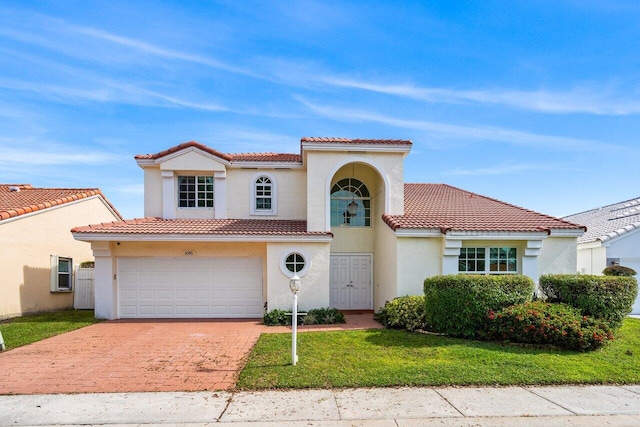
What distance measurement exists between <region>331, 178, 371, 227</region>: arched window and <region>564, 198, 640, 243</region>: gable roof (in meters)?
10.3

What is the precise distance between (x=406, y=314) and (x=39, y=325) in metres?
11.3

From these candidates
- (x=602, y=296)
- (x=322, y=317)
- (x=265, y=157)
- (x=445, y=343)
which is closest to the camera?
(x=445, y=343)

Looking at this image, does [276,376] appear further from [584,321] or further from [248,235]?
[584,321]

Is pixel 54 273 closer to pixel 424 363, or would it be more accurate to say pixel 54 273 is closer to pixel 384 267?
pixel 384 267

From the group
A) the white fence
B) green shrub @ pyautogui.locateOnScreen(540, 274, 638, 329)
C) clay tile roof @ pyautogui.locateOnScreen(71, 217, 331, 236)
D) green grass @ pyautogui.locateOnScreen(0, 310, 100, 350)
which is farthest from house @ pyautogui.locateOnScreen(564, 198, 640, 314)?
the white fence

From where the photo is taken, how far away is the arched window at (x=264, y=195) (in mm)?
14469

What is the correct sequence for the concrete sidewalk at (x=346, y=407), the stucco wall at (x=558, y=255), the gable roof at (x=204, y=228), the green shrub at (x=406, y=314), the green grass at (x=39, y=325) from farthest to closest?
1. the stucco wall at (x=558, y=255)
2. the gable roof at (x=204, y=228)
3. the green shrub at (x=406, y=314)
4. the green grass at (x=39, y=325)
5. the concrete sidewalk at (x=346, y=407)

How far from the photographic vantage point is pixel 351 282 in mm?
14312

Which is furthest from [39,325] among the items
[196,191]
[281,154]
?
[281,154]

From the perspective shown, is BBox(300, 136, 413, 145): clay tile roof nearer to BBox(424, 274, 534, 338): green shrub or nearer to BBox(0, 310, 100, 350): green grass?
BBox(424, 274, 534, 338): green shrub

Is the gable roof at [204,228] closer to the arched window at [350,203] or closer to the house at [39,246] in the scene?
the arched window at [350,203]

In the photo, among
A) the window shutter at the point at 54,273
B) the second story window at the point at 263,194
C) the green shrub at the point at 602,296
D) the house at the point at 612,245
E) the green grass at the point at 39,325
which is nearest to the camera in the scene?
the green shrub at the point at 602,296

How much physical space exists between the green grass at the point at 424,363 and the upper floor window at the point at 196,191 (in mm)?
7104

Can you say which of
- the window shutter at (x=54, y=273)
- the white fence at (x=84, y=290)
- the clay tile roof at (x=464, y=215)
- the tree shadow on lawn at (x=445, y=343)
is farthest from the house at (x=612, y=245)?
the window shutter at (x=54, y=273)
